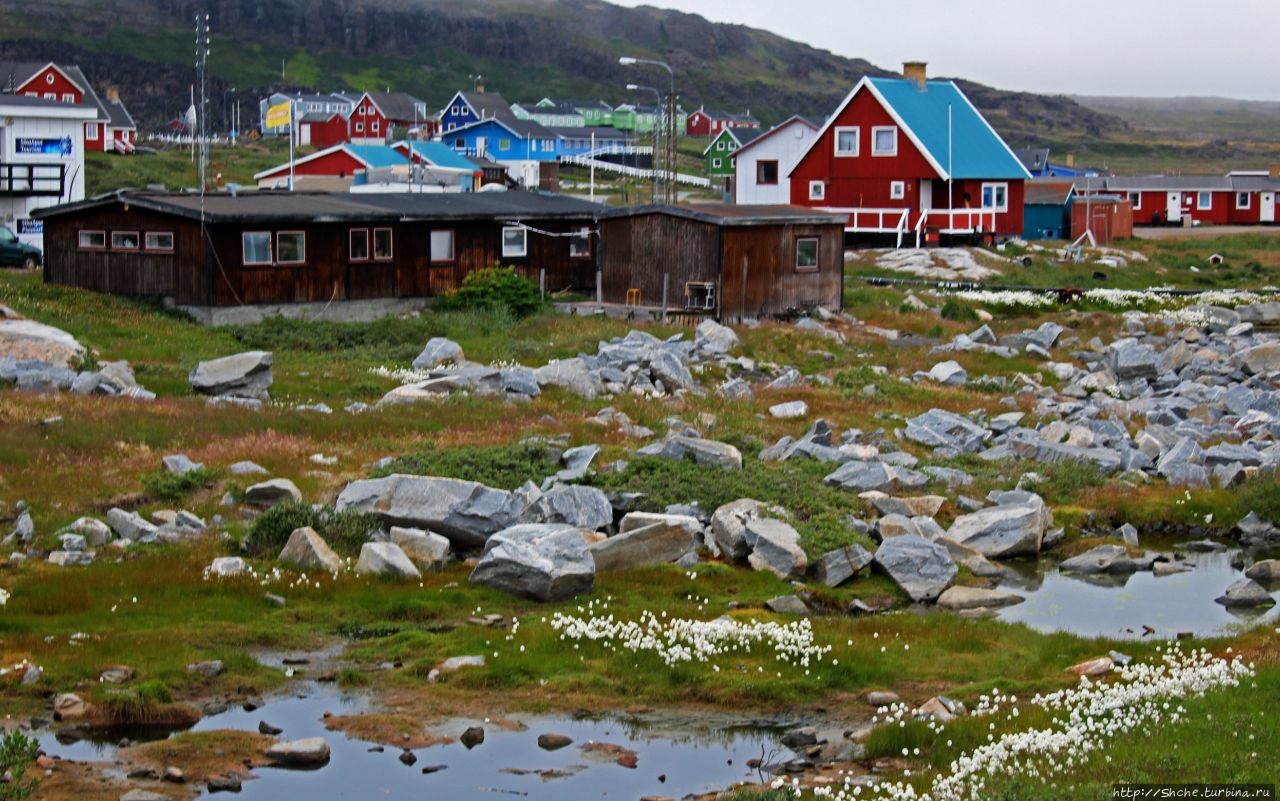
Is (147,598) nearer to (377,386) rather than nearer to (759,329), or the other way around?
(377,386)

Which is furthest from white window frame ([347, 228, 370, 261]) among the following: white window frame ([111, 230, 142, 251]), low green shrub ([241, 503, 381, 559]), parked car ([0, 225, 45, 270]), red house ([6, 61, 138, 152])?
red house ([6, 61, 138, 152])

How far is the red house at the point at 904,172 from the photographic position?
74.0 meters

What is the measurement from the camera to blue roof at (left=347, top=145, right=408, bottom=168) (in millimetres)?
86312

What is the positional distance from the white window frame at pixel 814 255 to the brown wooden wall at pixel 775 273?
46 mm

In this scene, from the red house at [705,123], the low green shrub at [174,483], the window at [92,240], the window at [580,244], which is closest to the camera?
the low green shrub at [174,483]

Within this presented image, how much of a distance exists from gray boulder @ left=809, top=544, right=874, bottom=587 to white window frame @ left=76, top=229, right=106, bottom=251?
29065 millimetres

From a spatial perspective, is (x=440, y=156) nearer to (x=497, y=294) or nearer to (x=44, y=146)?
(x=44, y=146)

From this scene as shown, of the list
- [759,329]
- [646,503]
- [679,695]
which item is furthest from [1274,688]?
[759,329]

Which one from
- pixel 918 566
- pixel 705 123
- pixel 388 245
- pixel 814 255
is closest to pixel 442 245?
pixel 388 245

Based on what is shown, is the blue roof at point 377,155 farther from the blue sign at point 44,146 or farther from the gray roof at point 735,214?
the gray roof at point 735,214

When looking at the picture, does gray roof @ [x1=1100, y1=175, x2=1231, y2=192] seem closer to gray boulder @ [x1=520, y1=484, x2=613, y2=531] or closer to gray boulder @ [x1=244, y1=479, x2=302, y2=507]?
gray boulder @ [x1=520, y1=484, x2=613, y2=531]

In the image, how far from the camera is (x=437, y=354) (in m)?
38.1

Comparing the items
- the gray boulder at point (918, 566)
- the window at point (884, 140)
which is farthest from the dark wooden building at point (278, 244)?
the window at point (884, 140)

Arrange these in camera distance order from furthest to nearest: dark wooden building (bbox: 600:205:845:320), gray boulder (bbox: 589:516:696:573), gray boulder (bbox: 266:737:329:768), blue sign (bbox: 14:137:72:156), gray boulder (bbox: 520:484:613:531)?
blue sign (bbox: 14:137:72:156) < dark wooden building (bbox: 600:205:845:320) < gray boulder (bbox: 520:484:613:531) < gray boulder (bbox: 589:516:696:573) < gray boulder (bbox: 266:737:329:768)
